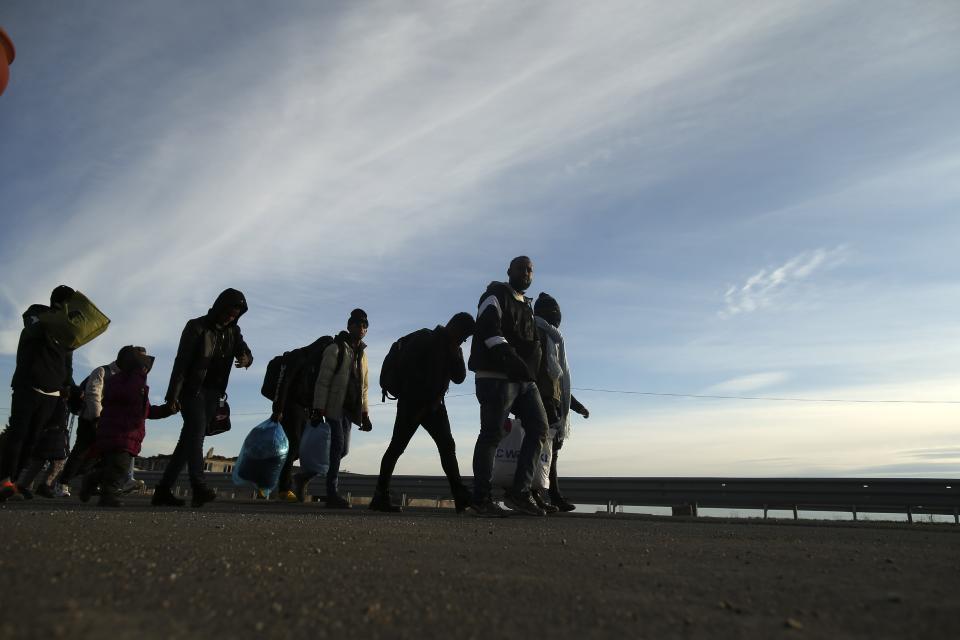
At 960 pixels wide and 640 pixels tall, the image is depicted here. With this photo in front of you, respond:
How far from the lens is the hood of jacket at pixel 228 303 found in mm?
6812

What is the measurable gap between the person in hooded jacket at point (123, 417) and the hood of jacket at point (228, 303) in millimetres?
919

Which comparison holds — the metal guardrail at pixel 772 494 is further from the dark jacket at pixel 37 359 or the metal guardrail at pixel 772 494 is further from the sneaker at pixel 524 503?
the sneaker at pixel 524 503

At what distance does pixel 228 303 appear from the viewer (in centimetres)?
683

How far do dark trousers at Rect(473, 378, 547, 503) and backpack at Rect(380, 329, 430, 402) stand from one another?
3.40ft

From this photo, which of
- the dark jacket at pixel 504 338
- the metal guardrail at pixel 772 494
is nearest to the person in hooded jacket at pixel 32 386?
the dark jacket at pixel 504 338

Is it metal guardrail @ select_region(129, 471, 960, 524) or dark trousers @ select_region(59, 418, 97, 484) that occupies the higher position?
dark trousers @ select_region(59, 418, 97, 484)

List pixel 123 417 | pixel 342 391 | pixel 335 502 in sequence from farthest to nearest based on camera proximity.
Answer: pixel 342 391
pixel 335 502
pixel 123 417

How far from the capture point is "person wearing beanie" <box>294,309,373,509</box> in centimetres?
835

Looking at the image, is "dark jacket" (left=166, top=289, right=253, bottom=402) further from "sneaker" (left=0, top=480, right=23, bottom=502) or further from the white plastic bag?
the white plastic bag

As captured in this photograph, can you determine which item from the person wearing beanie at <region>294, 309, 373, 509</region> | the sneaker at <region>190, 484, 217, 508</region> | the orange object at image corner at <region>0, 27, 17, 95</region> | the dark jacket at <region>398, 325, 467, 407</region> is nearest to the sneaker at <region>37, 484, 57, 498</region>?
the person wearing beanie at <region>294, 309, 373, 509</region>

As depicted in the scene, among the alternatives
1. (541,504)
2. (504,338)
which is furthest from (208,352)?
(541,504)

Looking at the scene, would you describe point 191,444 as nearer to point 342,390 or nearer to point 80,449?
point 342,390

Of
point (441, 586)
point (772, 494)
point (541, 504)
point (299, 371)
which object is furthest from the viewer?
point (772, 494)

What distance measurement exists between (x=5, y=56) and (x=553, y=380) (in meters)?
5.81
